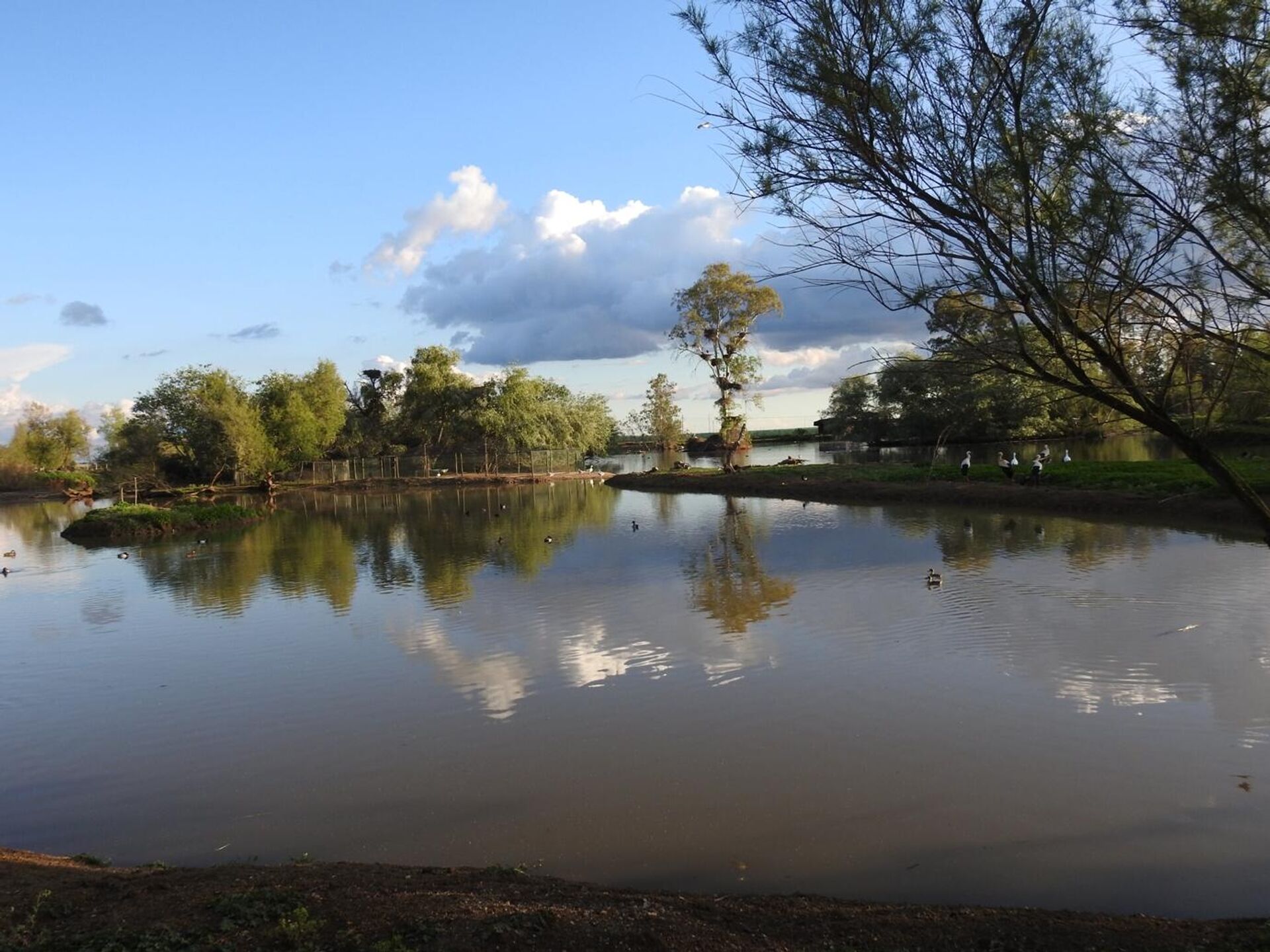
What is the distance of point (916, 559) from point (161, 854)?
1372 cm

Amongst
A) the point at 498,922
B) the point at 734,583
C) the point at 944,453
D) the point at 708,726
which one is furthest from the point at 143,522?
the point at 944,453

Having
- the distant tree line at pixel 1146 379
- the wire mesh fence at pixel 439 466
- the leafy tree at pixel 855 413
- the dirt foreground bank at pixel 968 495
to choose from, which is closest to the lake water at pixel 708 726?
the distant tree line at pixel 1146 379

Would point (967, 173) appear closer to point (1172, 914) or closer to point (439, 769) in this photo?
point (1172, 914)

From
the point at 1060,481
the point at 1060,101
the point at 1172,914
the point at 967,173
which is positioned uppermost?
the point at 1060,101

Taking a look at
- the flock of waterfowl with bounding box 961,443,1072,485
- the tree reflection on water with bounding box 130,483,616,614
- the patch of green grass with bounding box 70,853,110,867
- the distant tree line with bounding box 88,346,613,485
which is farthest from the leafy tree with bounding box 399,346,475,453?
the patch of green grass with bounding box 70,853,110,867

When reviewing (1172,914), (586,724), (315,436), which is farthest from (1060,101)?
(315,436)

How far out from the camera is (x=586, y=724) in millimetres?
8141

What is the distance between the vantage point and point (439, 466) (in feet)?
172

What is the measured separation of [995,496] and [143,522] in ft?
91.3

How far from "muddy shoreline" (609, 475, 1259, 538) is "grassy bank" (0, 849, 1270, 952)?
9836 millimetres

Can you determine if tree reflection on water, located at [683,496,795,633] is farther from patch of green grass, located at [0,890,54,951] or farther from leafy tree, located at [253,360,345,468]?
leafy tree, located at [253,360,345,468]

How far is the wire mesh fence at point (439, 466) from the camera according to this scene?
5094 cm

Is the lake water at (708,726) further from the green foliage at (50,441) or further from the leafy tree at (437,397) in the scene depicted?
the green foliage at (50,441)

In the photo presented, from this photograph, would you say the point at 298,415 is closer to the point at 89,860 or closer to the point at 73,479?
the point at 73,479
